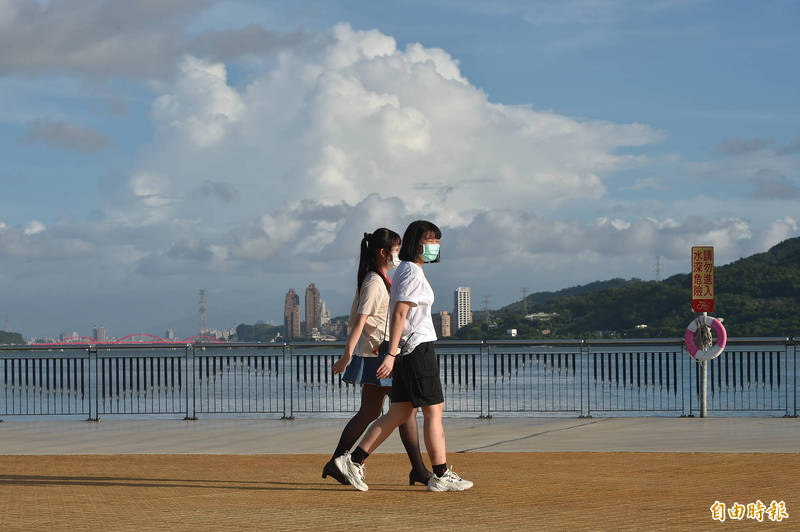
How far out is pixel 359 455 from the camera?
7.81m

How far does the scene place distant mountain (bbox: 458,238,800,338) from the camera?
58844 mm

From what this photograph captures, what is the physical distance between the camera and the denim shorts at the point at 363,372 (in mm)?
7875

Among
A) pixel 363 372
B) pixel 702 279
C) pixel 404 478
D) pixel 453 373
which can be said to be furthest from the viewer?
pixel 453 373

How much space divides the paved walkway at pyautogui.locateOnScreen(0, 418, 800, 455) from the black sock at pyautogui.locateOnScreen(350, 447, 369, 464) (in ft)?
9.96

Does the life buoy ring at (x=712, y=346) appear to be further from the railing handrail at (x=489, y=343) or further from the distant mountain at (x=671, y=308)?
the distant mountain at (x=671, y=308)

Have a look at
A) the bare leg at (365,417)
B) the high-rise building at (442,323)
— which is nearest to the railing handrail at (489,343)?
the bare leg at (365,417)

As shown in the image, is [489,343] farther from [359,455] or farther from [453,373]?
[359,455]

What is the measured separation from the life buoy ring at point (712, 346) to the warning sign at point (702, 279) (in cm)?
41

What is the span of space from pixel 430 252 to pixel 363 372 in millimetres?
1077

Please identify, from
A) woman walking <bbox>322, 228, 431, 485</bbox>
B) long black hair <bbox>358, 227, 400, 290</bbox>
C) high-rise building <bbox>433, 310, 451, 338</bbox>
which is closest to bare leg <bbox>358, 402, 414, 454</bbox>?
woman walking <bbox>322, 228, 431, 485</bbox>

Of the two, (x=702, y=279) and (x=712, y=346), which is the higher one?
(x=702, y=279)

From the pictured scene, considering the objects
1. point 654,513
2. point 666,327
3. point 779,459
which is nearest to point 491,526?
point 654,513

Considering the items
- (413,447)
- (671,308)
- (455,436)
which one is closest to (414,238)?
(413,447)

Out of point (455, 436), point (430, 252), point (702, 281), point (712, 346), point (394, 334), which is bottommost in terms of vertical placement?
point (455, 436)
